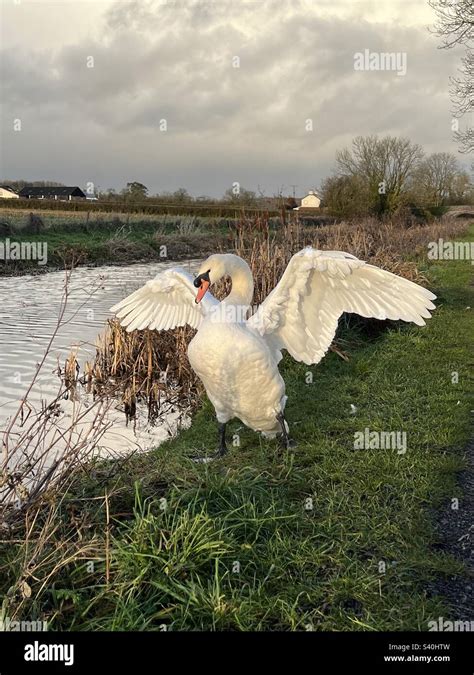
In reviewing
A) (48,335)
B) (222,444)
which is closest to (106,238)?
(48,335)

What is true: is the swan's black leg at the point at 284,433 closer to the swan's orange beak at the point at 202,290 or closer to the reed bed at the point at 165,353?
the swan's orange beak at the point at 202,290

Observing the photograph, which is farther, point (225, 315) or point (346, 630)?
point (225, 315)

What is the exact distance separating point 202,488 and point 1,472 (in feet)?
4.20

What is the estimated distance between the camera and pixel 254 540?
370 cm

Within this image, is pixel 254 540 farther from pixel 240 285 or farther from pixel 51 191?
pixel 51 191

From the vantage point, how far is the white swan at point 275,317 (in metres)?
5.00

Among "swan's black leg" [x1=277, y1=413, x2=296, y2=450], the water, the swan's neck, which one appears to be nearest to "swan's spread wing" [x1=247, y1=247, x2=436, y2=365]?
the swan's neck

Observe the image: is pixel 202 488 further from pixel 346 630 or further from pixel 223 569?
pixel 346 630

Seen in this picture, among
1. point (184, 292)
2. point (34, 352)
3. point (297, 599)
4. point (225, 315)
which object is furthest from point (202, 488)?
point (34, 352)

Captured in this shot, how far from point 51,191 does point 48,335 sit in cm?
6564

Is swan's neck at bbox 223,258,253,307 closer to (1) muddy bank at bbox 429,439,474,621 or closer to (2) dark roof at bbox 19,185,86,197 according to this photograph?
(1) muddy bank at bbox 429,439,474,621

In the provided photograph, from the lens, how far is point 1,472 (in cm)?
352

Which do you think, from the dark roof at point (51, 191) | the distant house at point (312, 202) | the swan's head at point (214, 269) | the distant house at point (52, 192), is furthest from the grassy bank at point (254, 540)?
the dark roof at point (51, 191)

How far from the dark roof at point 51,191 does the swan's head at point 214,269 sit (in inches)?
2754
